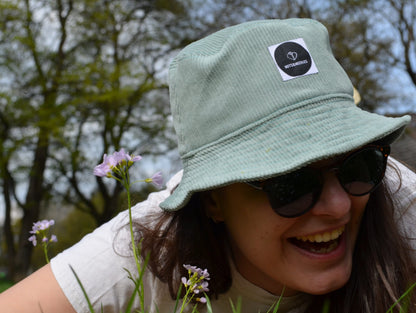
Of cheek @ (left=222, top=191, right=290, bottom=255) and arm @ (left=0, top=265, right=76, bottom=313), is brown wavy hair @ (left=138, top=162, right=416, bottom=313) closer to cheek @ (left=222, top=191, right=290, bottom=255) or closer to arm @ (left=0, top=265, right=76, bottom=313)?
cheek @ (left=222, top=191, right=290, bottom=255)

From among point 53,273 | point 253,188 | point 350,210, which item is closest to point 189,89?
point 253,188

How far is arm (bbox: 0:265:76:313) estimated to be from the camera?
1907 millimetres

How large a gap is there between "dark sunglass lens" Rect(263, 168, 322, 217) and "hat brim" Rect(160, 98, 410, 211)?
4.5 inches

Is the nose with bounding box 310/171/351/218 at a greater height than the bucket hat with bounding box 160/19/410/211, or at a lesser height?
lesser

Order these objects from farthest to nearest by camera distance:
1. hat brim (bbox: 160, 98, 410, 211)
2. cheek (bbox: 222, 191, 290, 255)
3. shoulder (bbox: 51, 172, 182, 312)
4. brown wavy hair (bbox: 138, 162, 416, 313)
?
1. shoulder (bbox: 51, 172, 182, 312)
2. brown wavy hair (bbox: 138, 162, 416, 313)
3. cheek (bbox: 222, 191, 290, 255)
4. hat brim (bbox: 160, 98, 410, 211)

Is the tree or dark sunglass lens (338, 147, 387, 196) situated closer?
dark sunglass lens (338, 147, 387, 196)

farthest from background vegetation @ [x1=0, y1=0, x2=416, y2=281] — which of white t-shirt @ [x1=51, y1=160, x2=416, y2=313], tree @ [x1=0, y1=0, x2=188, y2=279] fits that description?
white t-shirt @ [x1=51, y1=160, x2=416, y2=313]

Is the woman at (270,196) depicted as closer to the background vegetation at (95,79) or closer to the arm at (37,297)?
the arm at (37,297)

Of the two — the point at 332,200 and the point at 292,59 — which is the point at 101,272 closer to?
the point at 332,200

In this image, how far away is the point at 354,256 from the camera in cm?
193

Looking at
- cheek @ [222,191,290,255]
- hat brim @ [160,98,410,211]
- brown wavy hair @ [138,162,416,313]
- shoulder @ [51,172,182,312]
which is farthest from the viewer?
shoulder @ [51,172,182,312]

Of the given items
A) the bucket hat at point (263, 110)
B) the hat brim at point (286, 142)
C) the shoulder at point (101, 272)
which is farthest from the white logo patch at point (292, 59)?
the shoulder at point (101, 272)

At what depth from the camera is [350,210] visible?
171 cm

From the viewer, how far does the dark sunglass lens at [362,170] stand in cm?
158
